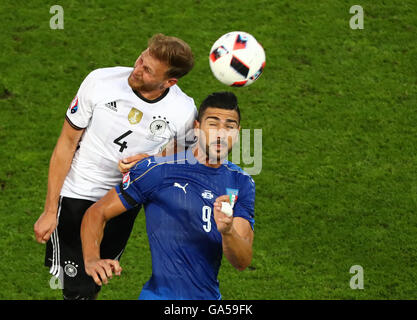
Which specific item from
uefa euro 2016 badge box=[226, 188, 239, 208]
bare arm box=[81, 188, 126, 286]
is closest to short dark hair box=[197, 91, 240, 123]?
uefa euro 2016 badge box=[226, 188, 239, 208]

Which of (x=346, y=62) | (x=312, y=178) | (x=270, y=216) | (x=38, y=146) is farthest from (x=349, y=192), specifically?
(x=38, y=146)

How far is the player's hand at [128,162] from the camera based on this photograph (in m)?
5.64

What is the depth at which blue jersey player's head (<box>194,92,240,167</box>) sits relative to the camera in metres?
5.18

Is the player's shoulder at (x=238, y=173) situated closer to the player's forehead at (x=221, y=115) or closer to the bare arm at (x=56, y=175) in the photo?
the player's forehead at (x=221, y=115)

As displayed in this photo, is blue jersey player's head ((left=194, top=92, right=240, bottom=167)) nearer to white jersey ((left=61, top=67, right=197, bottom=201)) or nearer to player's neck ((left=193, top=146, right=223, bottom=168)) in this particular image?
player's neck ((left=193, top=146, right=223, bottom=168))

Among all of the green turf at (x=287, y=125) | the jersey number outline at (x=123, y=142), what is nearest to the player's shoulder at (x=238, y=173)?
the jersey number outline at (x=123, y=142)

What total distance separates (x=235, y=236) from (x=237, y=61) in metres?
1.99

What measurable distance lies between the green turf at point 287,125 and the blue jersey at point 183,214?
2553 mm

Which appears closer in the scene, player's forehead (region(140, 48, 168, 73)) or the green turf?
player's forehead (region(140, 48, 168, 73))

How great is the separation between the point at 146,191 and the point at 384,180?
456 centimetres

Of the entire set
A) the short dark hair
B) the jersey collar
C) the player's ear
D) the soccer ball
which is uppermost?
the soccer ball

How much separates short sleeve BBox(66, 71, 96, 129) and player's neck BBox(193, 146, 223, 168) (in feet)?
3.14

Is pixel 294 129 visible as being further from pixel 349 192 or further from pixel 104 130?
pixel 104 130

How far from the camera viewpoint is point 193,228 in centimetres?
518
